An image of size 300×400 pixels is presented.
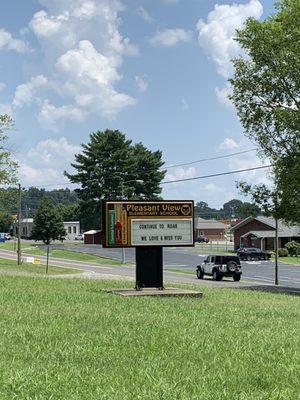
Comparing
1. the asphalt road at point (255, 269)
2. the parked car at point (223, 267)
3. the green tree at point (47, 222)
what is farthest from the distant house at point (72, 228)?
the parked car at point (223, 267)

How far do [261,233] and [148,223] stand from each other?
75.7 m

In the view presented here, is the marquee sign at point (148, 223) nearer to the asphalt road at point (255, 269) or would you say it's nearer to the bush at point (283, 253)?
the asphalt road at point (255, 269)

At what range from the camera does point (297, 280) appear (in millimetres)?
47531

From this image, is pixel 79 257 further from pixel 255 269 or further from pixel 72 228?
pixel 72 228

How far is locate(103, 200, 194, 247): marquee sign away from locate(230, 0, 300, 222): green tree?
14.0m

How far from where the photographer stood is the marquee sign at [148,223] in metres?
18.1

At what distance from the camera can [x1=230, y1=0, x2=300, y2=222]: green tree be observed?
31672mm

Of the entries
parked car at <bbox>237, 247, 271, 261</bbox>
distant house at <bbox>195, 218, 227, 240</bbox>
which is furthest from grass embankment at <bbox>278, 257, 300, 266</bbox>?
distant house at <bbox>195, 218, 227, 240</bbox>

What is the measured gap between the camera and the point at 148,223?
1850 cm

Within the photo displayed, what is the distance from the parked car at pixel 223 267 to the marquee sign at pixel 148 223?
25084 mm

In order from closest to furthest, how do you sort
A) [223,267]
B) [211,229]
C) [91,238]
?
[223,267] → [91,238] → [211,229]

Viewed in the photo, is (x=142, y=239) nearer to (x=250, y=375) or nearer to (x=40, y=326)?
(x=40, y=326)

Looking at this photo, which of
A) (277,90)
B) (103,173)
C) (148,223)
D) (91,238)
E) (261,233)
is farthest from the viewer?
(91,238)

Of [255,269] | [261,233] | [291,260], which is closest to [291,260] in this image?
[291,260]
